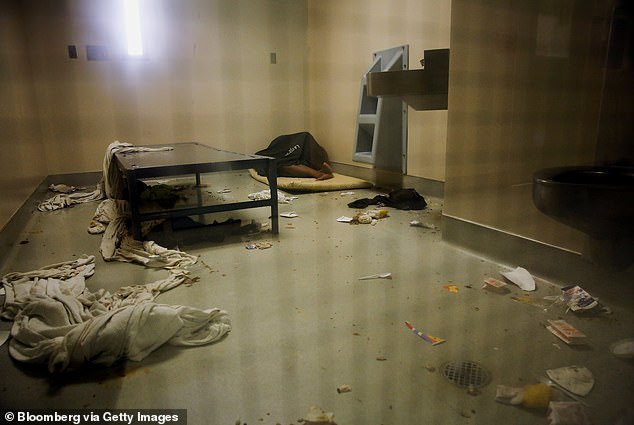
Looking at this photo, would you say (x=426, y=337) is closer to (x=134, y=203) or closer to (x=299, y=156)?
(x=134, y=203)

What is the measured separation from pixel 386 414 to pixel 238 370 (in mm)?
335

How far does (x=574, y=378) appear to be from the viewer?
2.64 ft

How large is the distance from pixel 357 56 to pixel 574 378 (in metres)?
2.65

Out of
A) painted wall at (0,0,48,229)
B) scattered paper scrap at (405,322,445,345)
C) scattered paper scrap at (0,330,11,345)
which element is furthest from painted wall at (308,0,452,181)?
scattered paper scrap at (0,330,11,345)

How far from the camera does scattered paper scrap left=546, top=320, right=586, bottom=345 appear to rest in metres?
0.94

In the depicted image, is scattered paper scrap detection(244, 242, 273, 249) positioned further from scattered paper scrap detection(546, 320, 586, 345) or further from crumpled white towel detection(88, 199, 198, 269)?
scattered paper scrap detection(546, 320, 586, 345)

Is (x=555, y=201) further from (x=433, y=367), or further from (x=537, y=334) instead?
(x=433, y=367)

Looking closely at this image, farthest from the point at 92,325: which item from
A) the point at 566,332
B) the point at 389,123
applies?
the point at 389,123

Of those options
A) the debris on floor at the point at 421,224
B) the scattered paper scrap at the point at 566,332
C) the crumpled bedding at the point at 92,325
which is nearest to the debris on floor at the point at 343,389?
the crumpled bedding at the point at 92,325

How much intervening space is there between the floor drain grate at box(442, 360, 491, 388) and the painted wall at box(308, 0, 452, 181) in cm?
161

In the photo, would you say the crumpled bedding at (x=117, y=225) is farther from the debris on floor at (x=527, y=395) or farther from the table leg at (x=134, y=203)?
the debris on floor at (x=527, y=395)

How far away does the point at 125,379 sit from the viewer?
83 cm

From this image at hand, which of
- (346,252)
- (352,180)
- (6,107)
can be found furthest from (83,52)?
(346,252)

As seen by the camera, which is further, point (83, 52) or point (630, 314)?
point (83, 52)
